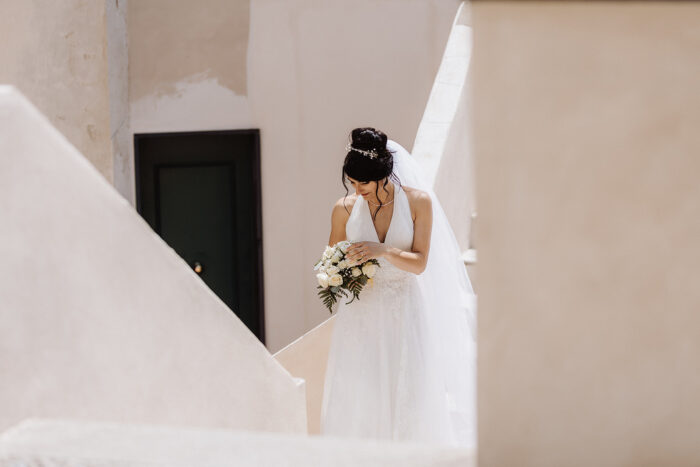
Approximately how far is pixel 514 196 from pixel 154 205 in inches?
249

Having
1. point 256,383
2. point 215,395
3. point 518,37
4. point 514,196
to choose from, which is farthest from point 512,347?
point 256,383

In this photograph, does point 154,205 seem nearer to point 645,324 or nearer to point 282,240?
point 282,240

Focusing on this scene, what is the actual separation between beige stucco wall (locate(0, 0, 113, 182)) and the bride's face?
9.84 feet

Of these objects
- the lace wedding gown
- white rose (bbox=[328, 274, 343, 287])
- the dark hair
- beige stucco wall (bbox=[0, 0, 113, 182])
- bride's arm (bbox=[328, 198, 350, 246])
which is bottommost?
the lace wedding gown

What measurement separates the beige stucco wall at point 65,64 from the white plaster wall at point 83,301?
420 cm

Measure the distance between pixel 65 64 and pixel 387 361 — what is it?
3.79 metres

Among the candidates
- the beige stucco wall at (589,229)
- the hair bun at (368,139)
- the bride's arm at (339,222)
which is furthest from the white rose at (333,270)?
the beige stucco wall at (589,229)

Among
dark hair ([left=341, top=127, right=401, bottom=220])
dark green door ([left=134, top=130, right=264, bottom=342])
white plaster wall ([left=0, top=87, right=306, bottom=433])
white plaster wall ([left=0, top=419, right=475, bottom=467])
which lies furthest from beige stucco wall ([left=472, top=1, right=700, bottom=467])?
dark green door ([left=134, top=130, right=264, bottom=342])

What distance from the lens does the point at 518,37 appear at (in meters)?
1.13

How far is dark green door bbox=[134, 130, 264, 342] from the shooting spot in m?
7.03

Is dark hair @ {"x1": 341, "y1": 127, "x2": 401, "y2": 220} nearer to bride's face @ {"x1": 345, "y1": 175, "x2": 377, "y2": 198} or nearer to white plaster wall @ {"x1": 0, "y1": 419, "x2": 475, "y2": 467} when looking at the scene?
bride's face @ {"x1": 345, "y1": 175, "x2": 377, "y2": 198}

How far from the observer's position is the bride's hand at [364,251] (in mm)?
3879

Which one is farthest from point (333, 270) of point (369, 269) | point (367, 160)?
point (367, 160)

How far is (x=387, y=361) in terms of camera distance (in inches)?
160
